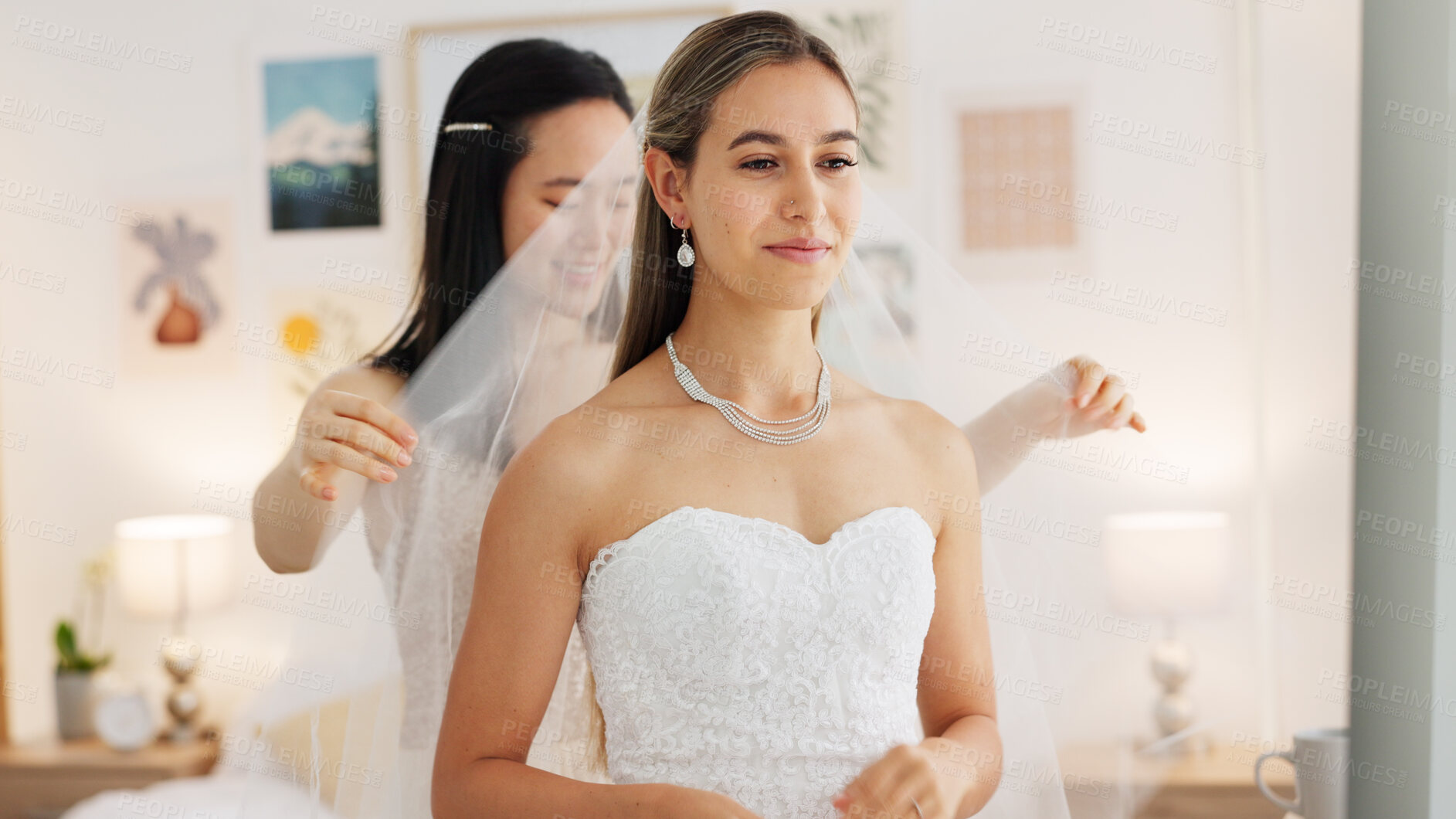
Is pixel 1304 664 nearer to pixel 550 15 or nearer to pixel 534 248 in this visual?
pixel 534 248

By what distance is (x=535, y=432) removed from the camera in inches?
61.1

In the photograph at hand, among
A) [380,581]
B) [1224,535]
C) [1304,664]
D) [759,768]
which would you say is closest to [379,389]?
[380,581]

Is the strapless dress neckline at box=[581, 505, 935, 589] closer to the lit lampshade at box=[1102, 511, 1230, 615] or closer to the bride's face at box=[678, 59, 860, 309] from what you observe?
the bride's face at box=[678, 59, 860, 309]

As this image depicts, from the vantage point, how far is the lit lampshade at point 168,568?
341cm

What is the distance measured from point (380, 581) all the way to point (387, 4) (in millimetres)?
2507

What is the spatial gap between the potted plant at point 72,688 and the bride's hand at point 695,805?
3109 millimetres

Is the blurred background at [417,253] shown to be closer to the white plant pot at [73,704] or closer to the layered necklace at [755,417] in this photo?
the white plant pot at [73,704]

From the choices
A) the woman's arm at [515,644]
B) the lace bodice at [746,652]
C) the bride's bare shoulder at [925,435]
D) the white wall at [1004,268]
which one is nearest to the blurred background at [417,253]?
the white wall at [1004,268]

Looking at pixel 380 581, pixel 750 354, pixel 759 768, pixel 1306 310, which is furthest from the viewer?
pixel 1306 310

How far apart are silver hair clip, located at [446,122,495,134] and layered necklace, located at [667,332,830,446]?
568 millimetres

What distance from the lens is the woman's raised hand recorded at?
132 centimetres

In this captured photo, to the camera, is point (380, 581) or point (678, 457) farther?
point (380, 581)

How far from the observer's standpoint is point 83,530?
12.2 ft

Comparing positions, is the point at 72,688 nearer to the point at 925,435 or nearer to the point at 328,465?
the point at 328,465
